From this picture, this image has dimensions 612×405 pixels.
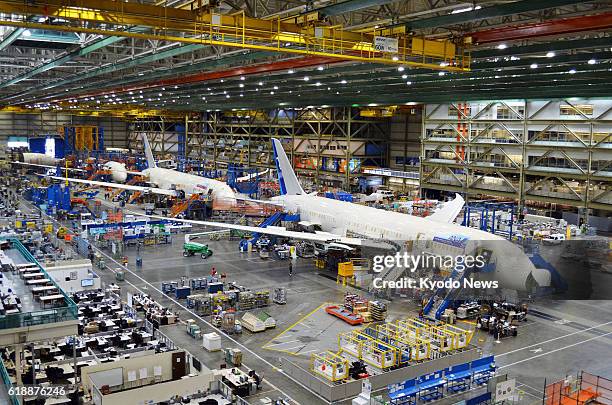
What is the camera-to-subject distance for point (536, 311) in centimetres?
3475

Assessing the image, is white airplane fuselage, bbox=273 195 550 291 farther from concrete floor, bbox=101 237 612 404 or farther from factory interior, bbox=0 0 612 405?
concrete floor, bbox=101 237 612 404

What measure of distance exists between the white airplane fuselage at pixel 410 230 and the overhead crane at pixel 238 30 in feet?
34.6

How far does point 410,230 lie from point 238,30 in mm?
19415

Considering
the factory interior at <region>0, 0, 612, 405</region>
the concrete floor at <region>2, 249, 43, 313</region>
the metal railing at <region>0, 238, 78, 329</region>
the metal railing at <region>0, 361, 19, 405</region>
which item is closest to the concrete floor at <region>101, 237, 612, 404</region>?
the factory interior at <region>0, 0, 612, 405</region>

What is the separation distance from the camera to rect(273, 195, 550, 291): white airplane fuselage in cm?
3108

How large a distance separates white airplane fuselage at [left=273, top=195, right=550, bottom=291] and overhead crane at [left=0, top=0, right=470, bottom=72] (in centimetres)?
1054

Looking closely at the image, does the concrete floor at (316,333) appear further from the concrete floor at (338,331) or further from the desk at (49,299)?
the desk at (49,299)

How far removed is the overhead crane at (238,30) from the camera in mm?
18547

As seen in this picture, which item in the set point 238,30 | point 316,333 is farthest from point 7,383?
point 316,333

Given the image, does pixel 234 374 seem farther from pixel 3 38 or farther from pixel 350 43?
pixel 3 38

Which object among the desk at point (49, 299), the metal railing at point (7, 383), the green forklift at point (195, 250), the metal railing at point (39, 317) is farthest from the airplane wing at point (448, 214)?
the metal railing at point (7, 383)

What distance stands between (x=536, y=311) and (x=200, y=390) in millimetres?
22935

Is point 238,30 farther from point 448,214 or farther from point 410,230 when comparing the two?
point 448,214

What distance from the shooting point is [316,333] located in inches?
1160
